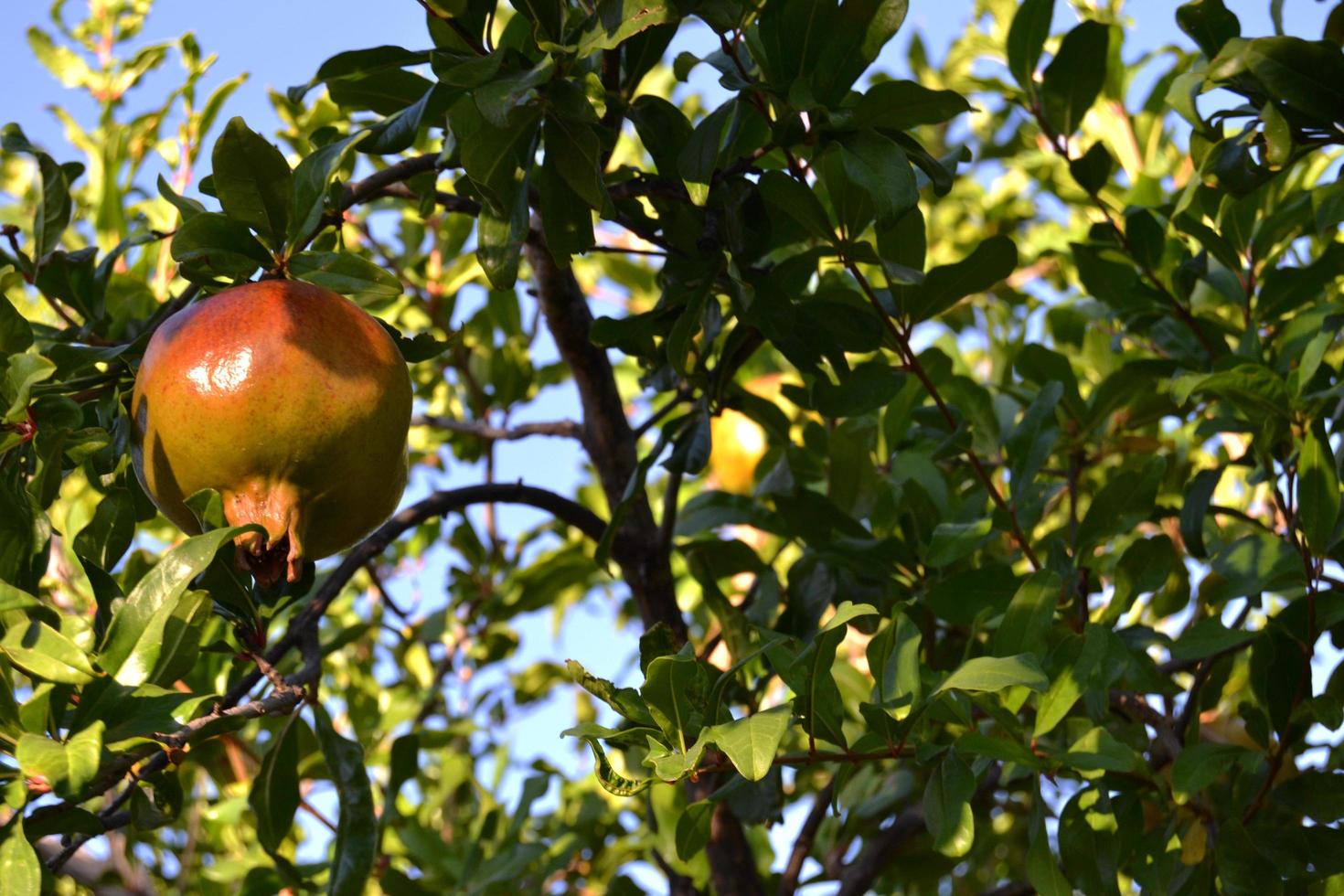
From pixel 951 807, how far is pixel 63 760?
2.01ft

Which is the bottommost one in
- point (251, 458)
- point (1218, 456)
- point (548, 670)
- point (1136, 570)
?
point (251, 458)

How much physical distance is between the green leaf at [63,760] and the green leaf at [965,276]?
0.84m

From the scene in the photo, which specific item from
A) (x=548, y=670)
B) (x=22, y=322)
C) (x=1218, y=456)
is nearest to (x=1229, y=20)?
(x=1218, y=456)

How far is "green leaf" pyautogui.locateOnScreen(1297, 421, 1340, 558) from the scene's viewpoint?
112cm

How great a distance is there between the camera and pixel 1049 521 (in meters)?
2.33

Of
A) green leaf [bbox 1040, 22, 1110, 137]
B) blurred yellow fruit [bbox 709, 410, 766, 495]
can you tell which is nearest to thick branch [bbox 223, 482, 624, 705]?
green leaf [bbox 1040, 22, 1110, 137]

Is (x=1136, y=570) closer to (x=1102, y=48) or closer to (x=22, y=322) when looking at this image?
(x=1102, y=48)

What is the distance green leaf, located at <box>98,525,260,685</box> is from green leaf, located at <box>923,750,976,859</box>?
540mm

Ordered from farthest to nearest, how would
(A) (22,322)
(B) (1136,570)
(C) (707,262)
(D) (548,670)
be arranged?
1. (D) (548,670)
2. (B) (1136,570)
3. (C) (707,262)
4. (A) (22,322)

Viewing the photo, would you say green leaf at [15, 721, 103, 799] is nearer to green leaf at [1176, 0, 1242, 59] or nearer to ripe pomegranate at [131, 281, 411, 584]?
ripe pomegranate at [131, 281, 411, 584]

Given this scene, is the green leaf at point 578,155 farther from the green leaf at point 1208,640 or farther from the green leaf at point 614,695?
the green leaf at point 1208,640

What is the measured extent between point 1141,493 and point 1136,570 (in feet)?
0.27

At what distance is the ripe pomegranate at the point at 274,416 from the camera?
2.90 ft

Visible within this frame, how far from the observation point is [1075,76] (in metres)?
1.43
